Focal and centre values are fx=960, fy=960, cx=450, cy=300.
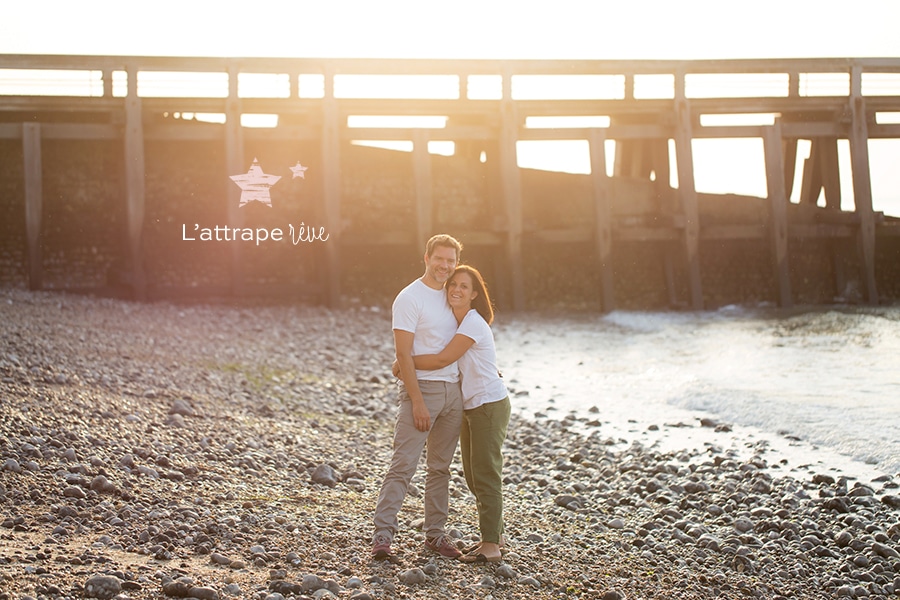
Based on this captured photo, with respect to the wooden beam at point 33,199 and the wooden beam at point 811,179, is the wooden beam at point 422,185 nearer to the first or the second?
the wooden beam at point 33,199

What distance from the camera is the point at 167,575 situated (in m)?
4.31

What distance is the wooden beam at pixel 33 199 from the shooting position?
1691 centimetres

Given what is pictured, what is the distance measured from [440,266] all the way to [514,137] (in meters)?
14.0

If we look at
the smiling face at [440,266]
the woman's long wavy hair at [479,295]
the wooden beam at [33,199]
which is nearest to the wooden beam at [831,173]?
the wooden beam at [33,199]

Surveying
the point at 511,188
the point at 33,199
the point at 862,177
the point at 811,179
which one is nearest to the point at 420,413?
the point at 511,188

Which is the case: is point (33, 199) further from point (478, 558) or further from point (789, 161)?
point (789, 161)

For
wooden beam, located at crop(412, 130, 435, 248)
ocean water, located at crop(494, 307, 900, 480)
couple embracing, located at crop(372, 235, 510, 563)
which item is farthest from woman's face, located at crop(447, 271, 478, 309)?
wooden beam, located at crop(412, 130, 435, 248)

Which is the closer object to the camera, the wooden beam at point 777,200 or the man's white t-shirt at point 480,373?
the man's white t-shirt at point 480,373

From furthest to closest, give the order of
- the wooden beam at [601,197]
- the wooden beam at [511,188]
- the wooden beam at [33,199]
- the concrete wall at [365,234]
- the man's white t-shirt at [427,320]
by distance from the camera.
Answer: the wooden beam at [601,197]
the wooden beam at [511,188]
the concrete wall at [365,234]
the wooden beam at [33,199]
the man's white t-shirt at [427,320]

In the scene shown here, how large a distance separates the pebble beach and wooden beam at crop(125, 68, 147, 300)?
7223 millimetres

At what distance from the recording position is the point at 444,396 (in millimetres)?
4875

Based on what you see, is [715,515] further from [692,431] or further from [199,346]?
[199,346]

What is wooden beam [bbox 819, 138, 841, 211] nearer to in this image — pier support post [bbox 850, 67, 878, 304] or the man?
pier support post [bbox 850, 67, 878, 304]

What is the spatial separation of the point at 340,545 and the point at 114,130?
14.1m
